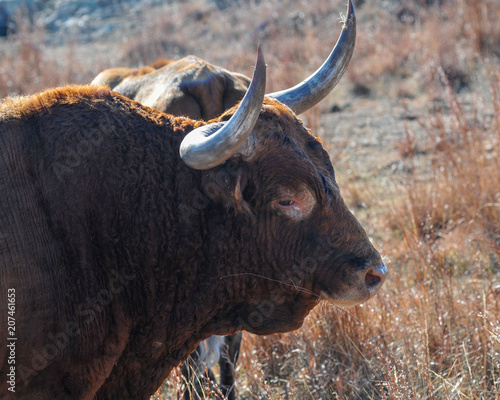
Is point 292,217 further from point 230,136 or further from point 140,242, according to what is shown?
point 140,242

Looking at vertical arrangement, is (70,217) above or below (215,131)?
below

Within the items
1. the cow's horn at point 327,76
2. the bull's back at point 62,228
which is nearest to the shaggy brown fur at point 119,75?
the cow's horn at point 327,76

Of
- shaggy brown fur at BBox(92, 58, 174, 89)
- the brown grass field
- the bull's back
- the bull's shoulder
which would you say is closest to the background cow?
the brown grass field

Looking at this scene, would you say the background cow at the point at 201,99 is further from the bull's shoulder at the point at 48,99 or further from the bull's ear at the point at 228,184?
the bull's ear at the point at 228,184

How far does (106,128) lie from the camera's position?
100 inches

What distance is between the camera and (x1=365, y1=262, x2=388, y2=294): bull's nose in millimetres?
2668

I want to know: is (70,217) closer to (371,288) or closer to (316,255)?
(316,255)

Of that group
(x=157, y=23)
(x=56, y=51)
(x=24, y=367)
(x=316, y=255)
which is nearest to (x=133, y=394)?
(x=24, y=367)

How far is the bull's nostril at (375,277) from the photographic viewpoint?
2672mm

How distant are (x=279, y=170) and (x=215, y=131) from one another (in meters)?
0.35

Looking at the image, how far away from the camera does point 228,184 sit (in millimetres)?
2494

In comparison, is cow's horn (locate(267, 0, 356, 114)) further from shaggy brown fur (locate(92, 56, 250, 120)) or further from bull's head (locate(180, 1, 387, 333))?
shaggy brown fur (locate(92, 56, 250, 120))

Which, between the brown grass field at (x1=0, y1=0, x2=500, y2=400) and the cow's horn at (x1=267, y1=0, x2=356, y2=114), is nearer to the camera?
the cow's horn at (x1=267, y1=0, x2=356, y2=114)

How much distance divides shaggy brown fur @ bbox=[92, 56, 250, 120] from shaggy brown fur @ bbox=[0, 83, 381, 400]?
1.22 m
